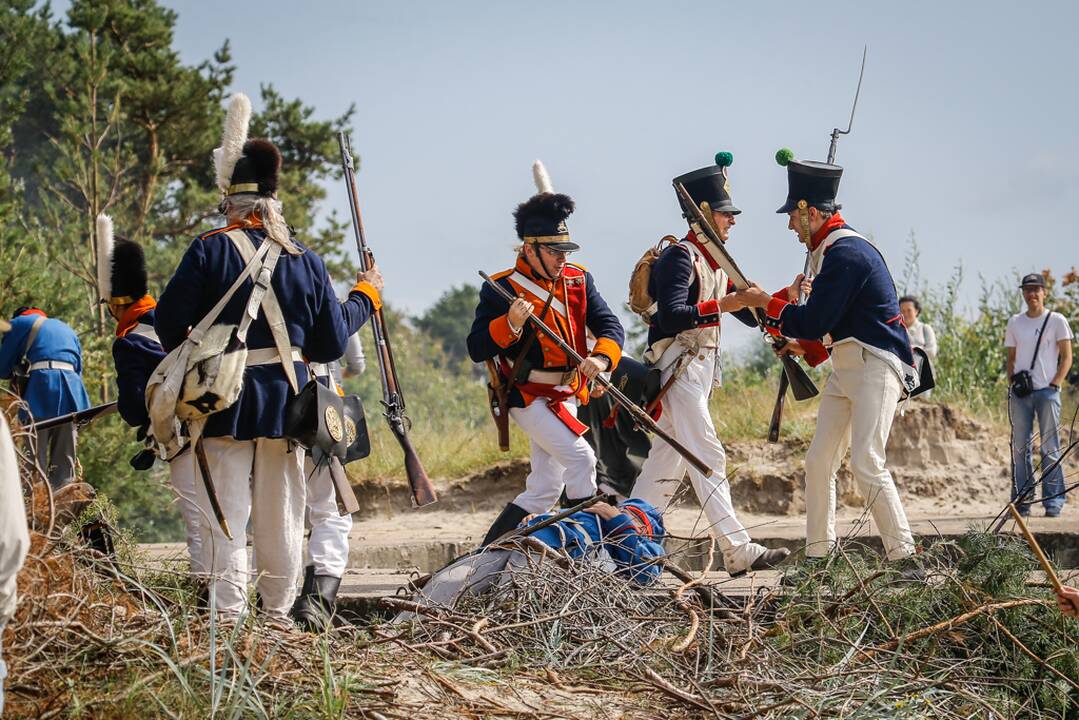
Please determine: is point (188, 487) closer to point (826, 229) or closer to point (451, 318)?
point (826, 229)

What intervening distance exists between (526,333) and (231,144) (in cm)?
245

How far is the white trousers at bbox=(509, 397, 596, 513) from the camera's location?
7.22 metres

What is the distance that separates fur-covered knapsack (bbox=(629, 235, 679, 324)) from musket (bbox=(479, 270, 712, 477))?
735 millimetres

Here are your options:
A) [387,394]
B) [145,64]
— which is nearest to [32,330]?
[387,394]

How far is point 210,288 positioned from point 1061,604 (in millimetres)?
3415

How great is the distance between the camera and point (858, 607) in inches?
210

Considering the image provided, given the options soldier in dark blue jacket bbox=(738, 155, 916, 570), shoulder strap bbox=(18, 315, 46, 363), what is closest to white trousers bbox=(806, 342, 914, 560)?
soldier in dark blue jacket bbox=(738, 155, 916, 570)

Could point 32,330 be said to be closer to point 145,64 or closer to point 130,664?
point 130,664

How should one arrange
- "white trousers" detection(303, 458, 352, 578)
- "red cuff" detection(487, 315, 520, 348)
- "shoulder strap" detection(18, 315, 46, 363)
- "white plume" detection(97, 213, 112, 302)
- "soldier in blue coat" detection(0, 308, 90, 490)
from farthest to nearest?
1. "shoulder strap" detection(18, 315, 46, 363)
2. "soldier in blue coat" detection(0, 308, 90, 490)
3. "red cuff" detection(487, 315, 520, 348)
4. "white plume" detection(97, 213, 112, 302)
5. "white trousers" detection(303, 458, 352, 578)

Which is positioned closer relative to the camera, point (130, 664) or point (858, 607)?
point (130, 664)

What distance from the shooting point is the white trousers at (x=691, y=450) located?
7344 mm

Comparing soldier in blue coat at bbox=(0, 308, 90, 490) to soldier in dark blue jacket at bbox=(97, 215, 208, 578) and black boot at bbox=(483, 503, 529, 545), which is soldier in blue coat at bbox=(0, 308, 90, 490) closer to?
soldier in dark blue jacket at bbox=(97, 215, 208, 578)

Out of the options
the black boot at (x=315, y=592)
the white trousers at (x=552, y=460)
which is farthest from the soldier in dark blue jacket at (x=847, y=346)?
the black boot at (x=315, y=592)

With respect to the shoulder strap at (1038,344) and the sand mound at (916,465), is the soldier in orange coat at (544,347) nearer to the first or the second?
the sand mound at (916,465)
